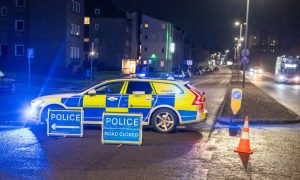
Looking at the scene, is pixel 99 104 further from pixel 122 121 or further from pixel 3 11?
pixel 3 11

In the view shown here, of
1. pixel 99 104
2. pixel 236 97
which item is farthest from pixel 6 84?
pixel 236 97

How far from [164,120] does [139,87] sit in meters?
1.12

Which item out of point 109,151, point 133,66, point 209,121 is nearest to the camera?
point 109,151

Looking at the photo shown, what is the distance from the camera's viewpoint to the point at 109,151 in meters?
9.67

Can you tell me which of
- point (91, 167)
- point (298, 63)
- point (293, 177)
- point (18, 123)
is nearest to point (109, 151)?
point (91, 167)

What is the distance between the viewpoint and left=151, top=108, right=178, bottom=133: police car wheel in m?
12.1

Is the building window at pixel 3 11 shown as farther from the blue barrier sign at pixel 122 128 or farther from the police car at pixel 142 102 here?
the blue barrier sign at pixel 122 128

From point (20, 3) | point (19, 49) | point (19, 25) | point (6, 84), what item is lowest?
point (6, 84)

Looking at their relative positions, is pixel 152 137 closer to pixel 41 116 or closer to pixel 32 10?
pixel 41 116

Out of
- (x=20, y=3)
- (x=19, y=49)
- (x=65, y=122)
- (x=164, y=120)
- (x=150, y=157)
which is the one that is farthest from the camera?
(x=19, y=49)

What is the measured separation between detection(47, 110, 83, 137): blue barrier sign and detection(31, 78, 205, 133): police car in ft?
3.29

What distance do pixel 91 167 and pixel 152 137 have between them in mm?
3650

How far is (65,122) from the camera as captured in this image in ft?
36.4

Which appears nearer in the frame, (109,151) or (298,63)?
(109,151)
